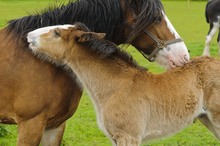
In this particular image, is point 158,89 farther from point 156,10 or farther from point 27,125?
point 27,125

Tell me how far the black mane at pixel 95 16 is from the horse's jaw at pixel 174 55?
0.38 m

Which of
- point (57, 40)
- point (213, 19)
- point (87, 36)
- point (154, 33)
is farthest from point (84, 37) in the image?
point (213, 19)

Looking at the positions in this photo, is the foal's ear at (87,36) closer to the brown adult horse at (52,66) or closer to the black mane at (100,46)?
the black mane at (100,46)

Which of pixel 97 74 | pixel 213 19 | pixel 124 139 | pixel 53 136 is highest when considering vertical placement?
→ pixel 97 74

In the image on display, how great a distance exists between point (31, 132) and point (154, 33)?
182 cm

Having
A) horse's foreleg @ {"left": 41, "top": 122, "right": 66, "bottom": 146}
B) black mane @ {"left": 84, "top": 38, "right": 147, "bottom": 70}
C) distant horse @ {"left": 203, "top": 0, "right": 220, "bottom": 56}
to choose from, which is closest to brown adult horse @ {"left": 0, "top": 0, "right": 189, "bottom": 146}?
horse's foreleg @ {"left": 41, "top": 122, "right": 66, "bottom": 146}

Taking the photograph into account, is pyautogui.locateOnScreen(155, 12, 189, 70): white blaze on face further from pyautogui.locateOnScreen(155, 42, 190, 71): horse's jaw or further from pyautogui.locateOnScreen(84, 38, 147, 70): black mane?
pyautogui.locateOnScreen(84, 38, 147, 70): black mane

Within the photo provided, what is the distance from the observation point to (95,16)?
10.6ft

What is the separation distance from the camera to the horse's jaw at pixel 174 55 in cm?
321

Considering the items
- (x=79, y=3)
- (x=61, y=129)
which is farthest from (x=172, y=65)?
(x=61, y=129)

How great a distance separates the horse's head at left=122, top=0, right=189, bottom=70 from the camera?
3203 mm

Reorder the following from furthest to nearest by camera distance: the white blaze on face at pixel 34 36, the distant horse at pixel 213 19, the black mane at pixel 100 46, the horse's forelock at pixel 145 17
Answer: the distant horse at pixel 213 19 → the horse's forelock at pixel 145 17 → the black mane at pixel 100 46 → the white blaze on face at pixel 34 36

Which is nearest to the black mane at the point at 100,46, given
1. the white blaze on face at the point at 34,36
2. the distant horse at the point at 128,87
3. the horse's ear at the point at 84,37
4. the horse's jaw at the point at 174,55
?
the distant horse at the point at 128,87

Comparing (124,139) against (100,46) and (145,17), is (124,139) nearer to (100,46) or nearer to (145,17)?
(100,46)
